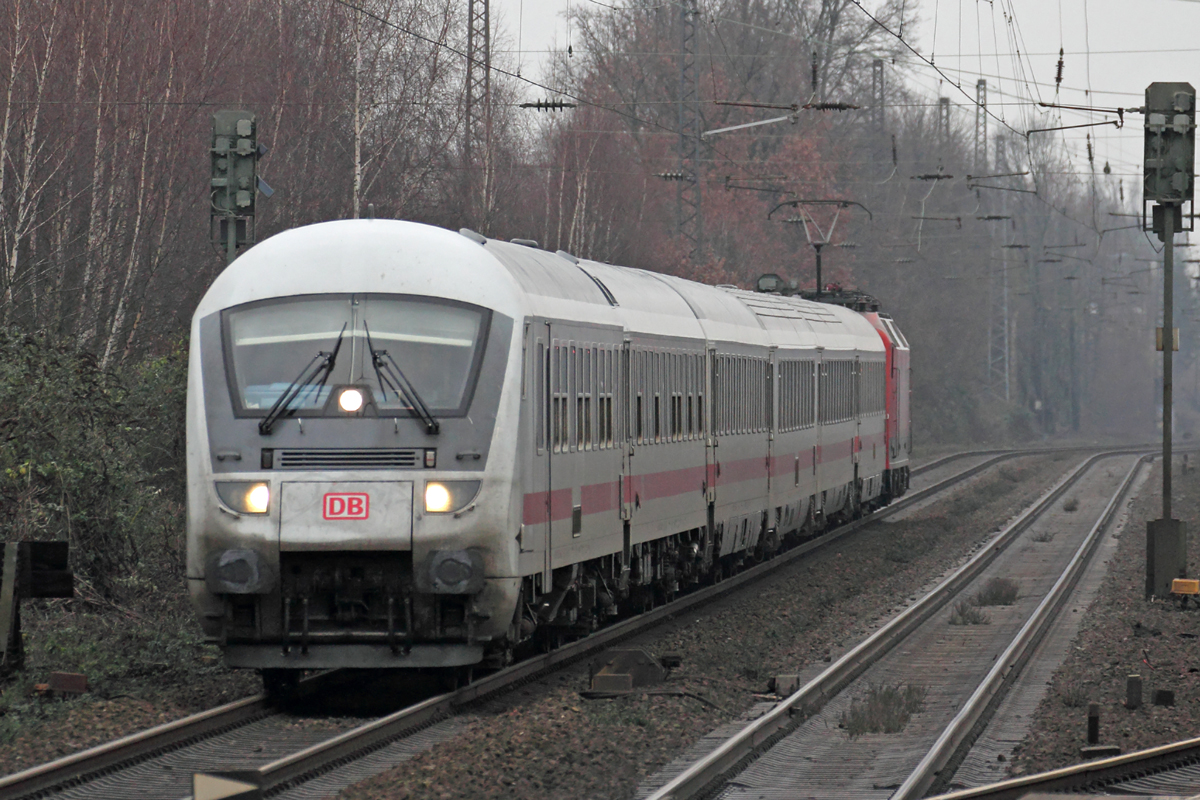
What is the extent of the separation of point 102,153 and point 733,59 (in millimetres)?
38496

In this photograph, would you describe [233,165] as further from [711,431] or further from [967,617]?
[967,617]

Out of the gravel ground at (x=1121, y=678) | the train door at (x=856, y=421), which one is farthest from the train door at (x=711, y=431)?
the train door at (x=856, y=421)

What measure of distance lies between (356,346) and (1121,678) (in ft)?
20.7

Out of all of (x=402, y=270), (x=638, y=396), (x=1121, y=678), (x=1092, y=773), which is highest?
(x=402, y=270)

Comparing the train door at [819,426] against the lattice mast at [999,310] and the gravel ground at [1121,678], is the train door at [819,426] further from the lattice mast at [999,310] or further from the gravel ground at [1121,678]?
the lattice mast at [999,310]

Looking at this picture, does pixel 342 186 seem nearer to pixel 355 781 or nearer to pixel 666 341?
pixel 666 341

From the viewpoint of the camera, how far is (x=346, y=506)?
1080 centimetres

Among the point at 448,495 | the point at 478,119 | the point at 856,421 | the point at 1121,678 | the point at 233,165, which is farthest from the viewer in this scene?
the point at 478,119

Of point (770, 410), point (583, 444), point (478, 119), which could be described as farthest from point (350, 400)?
point (478, 119)

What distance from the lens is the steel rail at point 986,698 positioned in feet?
31.3

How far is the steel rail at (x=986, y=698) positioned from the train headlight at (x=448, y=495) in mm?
3142

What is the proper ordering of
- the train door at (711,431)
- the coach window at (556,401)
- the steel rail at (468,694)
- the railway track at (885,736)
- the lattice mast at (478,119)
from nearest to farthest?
the steel rail at (468,694) < the railway track at (885,736) < the coach window at (556,401) < the train door at (711,431) < the lattice mast at (478,119)

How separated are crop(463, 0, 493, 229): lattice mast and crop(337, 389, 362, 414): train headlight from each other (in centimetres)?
2616

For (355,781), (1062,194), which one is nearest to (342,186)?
(355,781)
